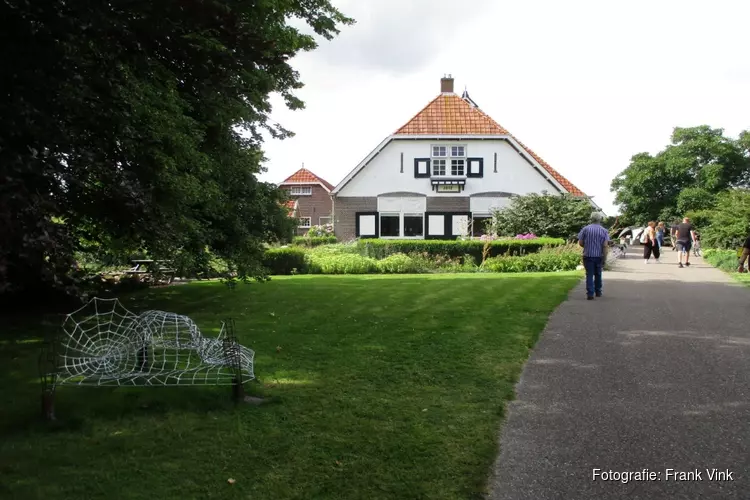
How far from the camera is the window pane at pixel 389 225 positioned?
31.8 meters

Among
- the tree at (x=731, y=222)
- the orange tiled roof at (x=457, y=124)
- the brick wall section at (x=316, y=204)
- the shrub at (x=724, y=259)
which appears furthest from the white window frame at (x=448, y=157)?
the brick wall section at (x=316, y=204)

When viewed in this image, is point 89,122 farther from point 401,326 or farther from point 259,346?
point 401,326

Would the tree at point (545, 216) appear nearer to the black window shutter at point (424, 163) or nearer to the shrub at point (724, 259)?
the shrub at point (724, 259)

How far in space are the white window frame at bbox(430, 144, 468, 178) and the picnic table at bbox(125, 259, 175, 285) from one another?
1854cm

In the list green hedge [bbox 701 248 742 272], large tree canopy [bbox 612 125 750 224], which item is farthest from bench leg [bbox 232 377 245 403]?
large tree canopy [bbox 612 125 750 224]

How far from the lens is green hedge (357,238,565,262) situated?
21.3 m

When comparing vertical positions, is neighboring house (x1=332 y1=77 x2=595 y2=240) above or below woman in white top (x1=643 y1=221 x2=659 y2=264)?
above

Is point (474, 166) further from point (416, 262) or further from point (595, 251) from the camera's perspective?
point (595, 251)

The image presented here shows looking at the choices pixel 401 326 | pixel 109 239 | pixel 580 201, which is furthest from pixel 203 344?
pixel 580 201

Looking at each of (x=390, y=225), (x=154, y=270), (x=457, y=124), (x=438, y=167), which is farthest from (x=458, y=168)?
(x=154, y=270)

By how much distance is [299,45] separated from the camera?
9945mm

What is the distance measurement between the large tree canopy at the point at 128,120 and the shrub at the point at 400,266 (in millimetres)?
10222

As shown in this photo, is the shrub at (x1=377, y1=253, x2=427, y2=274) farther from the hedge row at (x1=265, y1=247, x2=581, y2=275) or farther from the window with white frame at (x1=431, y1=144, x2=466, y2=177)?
the window with white frame at (x1=431, y1=144, x2=466, y2=177)

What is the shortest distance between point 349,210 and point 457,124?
7.40m
